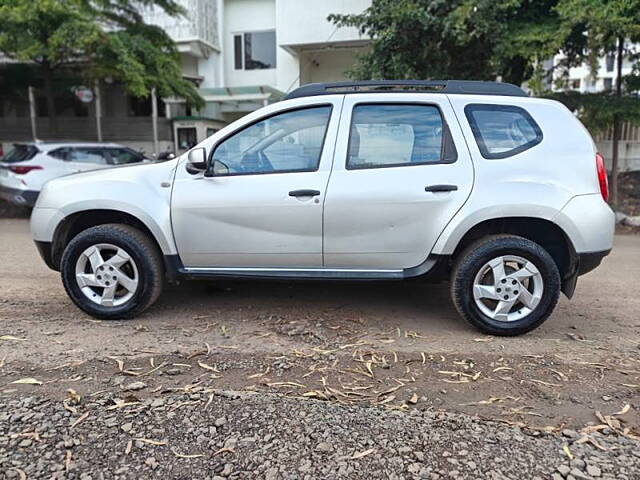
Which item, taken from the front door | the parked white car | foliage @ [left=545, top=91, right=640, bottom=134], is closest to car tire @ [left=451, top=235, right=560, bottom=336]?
the front door

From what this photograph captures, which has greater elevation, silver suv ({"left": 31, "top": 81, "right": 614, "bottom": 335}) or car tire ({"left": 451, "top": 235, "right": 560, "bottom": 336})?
silver suv ({"left": 31, "top": 81, "right": 614, "bottom": 335})

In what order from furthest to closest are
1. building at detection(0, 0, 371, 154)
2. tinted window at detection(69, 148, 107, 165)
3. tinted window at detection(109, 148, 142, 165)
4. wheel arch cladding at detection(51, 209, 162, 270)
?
building at detection(0, 0, 371, 154), tinted window at detection(109, 148, 142, 165), tinted window at detection(69, 148, 107, 165), wheel arch cladding at detection(51, 209, 162, 270)

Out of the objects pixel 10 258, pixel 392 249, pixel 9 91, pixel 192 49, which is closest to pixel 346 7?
pixel 192 49

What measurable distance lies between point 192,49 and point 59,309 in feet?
53.8

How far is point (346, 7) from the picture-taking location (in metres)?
17.6

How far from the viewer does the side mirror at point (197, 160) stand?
382 centimetres

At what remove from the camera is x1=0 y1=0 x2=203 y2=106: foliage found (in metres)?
10.3

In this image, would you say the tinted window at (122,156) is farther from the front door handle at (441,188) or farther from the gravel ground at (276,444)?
the gravel ground at (276,444)

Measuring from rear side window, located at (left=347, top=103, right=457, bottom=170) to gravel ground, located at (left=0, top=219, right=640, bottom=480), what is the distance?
1.37 meters

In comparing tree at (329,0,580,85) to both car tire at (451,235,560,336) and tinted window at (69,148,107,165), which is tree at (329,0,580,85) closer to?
tinted window at (69,148,107,165)

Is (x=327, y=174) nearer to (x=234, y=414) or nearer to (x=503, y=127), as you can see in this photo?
(x=503, y=127)

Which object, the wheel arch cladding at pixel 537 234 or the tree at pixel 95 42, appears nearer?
the wheel arch cladding at pixel 537 234

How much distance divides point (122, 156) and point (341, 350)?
29.8ft

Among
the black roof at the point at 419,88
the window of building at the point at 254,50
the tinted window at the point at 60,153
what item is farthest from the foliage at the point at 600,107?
the window of building at the point at 254,50
